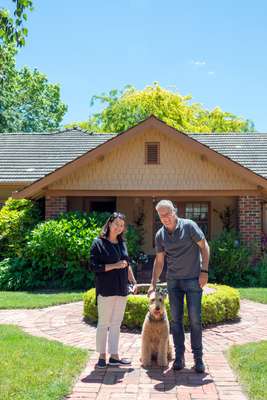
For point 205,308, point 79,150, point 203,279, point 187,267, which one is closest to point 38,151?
point 79,150

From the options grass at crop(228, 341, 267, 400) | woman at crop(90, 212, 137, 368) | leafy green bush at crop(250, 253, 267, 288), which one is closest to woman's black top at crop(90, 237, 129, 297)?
woman at crop(90, 212, 137, 368)

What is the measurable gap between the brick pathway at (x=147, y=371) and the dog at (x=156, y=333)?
15 centimetres

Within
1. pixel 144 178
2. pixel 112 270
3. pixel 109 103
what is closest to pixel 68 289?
pixel 144 178

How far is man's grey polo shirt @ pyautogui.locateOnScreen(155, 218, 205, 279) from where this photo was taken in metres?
4.98

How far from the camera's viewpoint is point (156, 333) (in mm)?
5195

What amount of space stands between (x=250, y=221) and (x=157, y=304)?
332 inches

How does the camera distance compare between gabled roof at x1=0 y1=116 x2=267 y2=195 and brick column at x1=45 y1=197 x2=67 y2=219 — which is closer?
gabled roof at x1=0 y1=116 x2=267 y2=195

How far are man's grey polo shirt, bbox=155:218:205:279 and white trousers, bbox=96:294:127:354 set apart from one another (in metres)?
0.72

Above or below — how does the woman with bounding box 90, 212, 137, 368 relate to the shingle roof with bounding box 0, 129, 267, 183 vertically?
below

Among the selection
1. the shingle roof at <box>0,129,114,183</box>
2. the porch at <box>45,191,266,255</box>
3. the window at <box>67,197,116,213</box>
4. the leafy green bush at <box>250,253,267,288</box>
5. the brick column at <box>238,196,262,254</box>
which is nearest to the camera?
the leafy green bush at <box>250,253,267,288</box>

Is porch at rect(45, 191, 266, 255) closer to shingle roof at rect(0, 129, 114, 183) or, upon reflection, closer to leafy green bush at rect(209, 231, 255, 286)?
shingle roof at rect(0, 129, 114, 183)

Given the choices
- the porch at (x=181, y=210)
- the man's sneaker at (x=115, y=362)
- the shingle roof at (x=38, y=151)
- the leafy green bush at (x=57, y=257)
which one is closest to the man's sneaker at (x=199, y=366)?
the man's sneaker at (x=115, y=362)

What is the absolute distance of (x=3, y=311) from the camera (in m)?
8.67

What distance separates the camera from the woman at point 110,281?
511 centimetres
